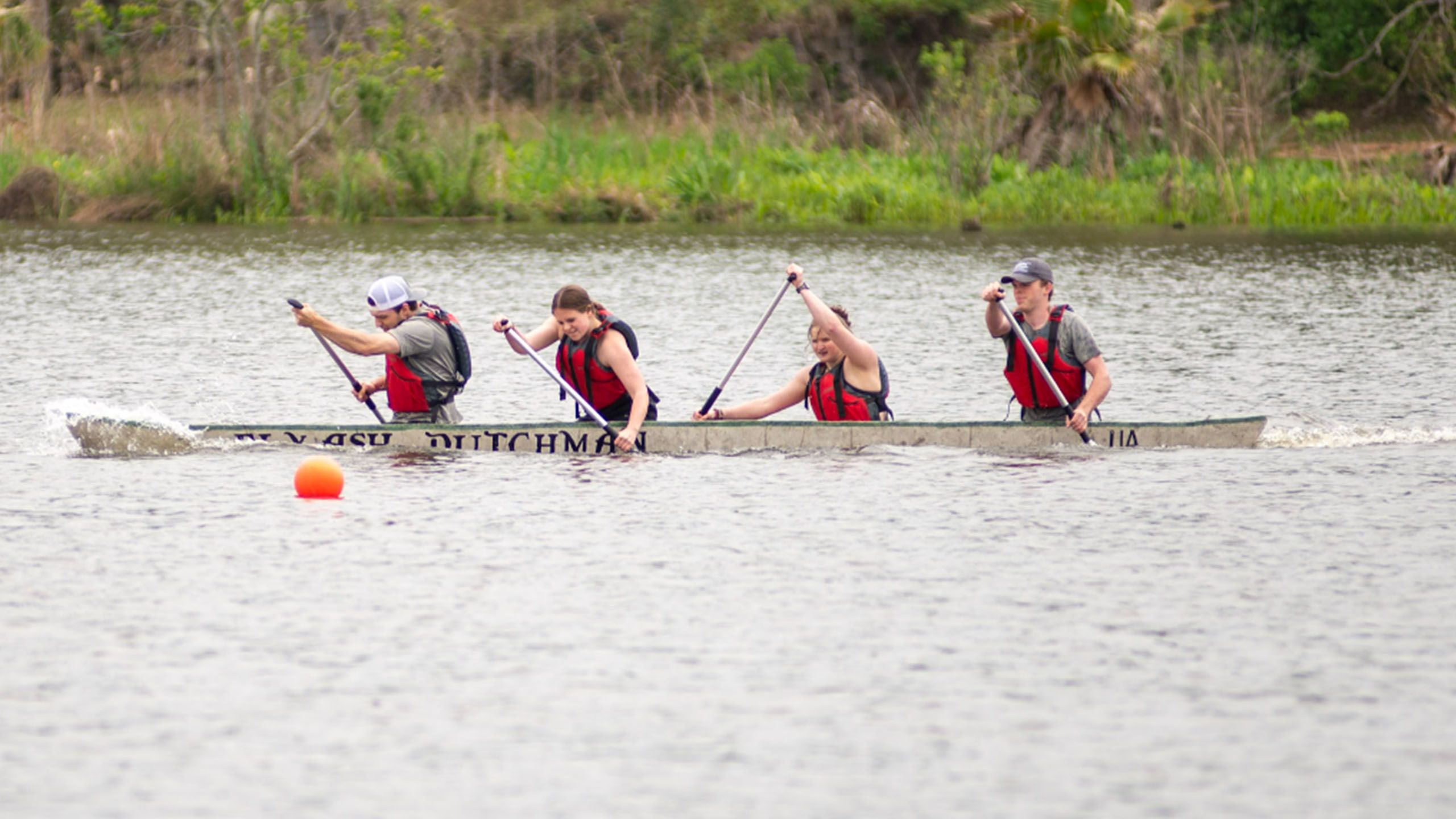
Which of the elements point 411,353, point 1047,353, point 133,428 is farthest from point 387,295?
point 1047,353

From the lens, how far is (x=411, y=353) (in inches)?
534

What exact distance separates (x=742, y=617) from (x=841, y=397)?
475 cm

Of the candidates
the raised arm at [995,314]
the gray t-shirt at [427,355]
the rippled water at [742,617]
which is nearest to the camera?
the rippled water at [742,617]

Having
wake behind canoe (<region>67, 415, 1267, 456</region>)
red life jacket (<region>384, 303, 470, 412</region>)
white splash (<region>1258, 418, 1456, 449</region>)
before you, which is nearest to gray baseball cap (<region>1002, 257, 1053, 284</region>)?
wake behind canoe (<region>67, 415, 1267, 456</region>)

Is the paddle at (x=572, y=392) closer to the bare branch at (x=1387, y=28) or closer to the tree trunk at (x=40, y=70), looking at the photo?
the bare branch at (x=1387, y=28)

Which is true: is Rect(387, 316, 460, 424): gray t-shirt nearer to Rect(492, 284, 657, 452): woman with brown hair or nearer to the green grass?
Rect(492, 284, 657, 452): woman with brown hair

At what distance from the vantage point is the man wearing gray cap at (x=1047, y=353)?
1355 cm

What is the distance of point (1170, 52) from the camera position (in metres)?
36.9

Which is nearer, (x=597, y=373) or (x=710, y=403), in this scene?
(x=597, y=373)

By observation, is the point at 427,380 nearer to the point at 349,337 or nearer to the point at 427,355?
the point at 427,355

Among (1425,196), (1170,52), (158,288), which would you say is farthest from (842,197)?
(158,288)

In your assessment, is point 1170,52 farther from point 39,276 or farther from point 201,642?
point 201,642

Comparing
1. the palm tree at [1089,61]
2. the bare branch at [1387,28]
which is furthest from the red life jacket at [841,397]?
the bare branch at [1387,28]

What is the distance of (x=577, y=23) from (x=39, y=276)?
26.9m
